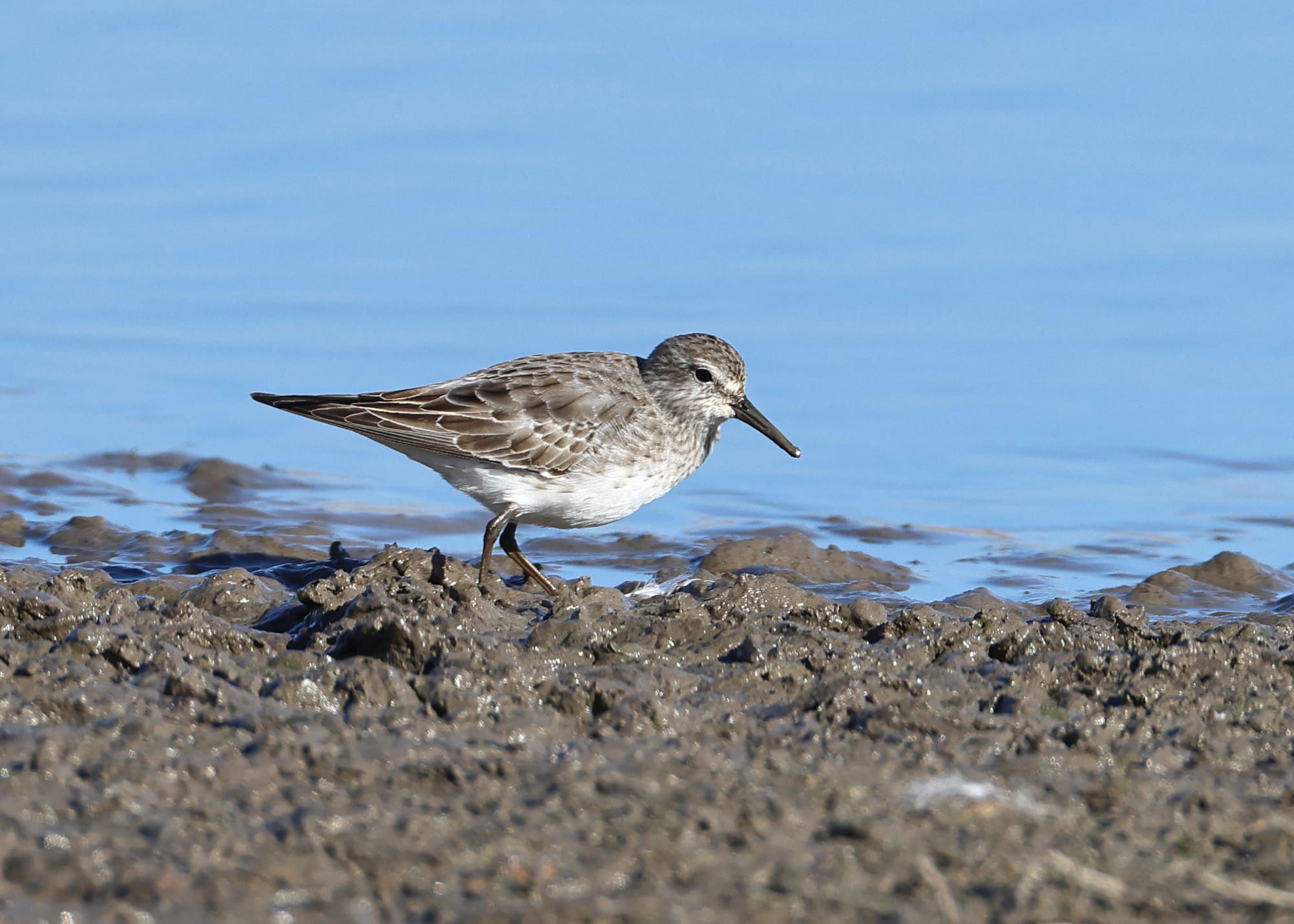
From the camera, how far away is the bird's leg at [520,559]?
26.5 ft

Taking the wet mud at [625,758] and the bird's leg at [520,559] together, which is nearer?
the wet mud at [625,758]

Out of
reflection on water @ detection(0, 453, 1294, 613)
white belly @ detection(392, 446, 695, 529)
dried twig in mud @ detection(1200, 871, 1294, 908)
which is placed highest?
white belly @ detection(392, 446, 695, 529)

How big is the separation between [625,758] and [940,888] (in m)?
1.11

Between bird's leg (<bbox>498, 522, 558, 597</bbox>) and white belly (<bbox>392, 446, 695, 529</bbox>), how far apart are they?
0.14 meters

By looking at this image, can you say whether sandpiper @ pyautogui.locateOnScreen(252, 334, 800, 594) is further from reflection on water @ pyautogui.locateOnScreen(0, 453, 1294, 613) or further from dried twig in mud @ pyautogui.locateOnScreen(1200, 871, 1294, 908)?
dried twig in mud @ pyautogui.locateOnScreen(1200, 871, 1294, 908)

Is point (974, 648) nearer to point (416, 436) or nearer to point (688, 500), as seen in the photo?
point (416, 436)

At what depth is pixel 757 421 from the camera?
933 cm

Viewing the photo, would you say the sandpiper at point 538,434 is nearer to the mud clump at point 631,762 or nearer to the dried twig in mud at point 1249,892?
the mud clump at point 631,762

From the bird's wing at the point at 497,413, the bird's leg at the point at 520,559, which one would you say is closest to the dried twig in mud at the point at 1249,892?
the bird's leg at the point at 520,559

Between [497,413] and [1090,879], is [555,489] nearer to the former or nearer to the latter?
[497,413]

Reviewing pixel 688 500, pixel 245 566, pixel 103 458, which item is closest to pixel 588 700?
pixel 245 566

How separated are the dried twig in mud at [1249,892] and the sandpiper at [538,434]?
16.1ft

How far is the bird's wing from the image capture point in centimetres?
835

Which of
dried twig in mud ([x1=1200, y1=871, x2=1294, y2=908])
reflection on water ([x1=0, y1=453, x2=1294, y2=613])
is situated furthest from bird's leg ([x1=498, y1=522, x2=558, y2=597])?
dried twig in mud ([x1=1200, y1=871, x2=1294, y2=908])
